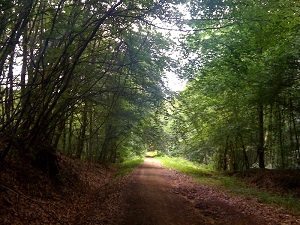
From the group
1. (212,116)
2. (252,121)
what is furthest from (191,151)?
(252,121)

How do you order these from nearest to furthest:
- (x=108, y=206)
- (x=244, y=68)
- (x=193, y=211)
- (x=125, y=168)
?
(x=193, y=211), (x=108, y=206), (x=244, y=68), (x=125, y=168)

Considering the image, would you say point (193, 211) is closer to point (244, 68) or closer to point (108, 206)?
point (108, 206)

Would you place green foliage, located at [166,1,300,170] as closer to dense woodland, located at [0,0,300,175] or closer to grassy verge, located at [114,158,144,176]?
dense woodland, located at [0,0,300,175]

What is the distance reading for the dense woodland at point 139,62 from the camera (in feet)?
25.7

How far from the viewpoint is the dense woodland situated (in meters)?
7.85

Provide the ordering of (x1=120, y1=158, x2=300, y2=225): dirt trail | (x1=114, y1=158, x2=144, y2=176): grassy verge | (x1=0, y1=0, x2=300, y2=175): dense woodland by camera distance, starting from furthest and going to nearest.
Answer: (x1=114, y1=158, x2=144, y2=176): grassy verge < (x1=120, y1=158, x2=300, y2=225): dirt trail < (x1=0, y1=0, x2=300, y2=175): dense woodland

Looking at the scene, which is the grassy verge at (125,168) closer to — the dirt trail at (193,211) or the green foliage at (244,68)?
the green foliage at (244,68)

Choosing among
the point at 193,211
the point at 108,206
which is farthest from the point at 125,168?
the point at 193,211

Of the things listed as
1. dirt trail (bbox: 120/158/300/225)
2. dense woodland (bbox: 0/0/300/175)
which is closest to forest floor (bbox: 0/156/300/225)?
dirt trail (bbox: 120/158/300/225)

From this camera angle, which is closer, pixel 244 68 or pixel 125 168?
pixel 244 68

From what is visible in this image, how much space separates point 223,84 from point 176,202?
782 cm

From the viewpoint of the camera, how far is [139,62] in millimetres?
11695

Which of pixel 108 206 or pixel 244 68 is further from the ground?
pixel 244 68

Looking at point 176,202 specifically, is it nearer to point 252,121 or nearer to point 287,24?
point 287,24
